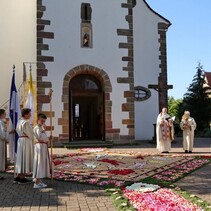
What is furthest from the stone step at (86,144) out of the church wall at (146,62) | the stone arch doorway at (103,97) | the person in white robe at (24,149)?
the person in white robe at (24,149)

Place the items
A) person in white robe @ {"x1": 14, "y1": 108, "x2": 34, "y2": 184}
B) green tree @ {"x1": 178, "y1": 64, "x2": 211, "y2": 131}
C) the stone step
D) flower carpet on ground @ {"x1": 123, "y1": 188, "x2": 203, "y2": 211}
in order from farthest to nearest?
1. green tree @ {"x1": 178, "y1": 64, "x2": 211, "y2": 131}
2. the stone step
3. person in white robe @ {"x1": 14, "y1": 108, "x2": 34, "y2": 184}
4. flower carpet on ground @ {"x1": 123, "y1": 188, "x2": 203, "y2": 211}

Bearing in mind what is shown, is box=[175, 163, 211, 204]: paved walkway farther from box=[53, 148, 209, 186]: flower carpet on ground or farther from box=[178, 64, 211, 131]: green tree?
box=[178, 64, 211, 131]: green tree

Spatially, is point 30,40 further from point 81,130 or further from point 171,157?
Result: point 171,157

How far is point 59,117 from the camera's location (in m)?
17.1

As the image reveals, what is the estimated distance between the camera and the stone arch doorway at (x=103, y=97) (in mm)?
17117

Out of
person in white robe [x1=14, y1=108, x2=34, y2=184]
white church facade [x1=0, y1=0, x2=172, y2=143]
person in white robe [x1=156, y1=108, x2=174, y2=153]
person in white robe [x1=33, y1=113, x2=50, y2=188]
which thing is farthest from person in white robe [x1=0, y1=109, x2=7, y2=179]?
white church facade [x1=0, y1=0, x2=172, y2=143]

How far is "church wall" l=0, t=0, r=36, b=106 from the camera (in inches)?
804

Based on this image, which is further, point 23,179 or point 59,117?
point 59,117

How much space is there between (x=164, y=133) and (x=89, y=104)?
863cm

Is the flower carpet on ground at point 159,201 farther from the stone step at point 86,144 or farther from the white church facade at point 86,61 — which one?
the white church facade at point 86,61

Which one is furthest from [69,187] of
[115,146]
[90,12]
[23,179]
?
[90,12]

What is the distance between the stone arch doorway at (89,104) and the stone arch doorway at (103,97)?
0.52 ft

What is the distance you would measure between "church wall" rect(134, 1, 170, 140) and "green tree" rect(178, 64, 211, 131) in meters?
12.1

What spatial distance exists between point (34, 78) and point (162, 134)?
22.9 ft
